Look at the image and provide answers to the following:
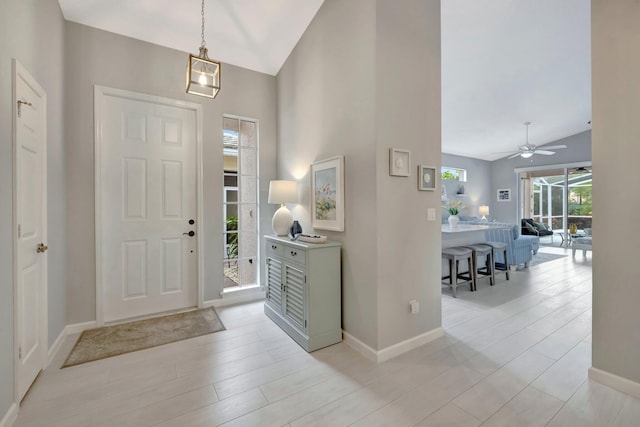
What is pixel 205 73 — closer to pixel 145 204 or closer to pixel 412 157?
pixel 145 204

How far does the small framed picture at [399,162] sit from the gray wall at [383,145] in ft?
0.14

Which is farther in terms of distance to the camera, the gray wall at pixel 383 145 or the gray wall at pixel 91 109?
the gray wall at pixel 91 109

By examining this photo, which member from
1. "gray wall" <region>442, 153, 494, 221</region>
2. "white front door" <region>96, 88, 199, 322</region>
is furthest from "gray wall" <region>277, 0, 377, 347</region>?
"gray wall" <region>442, 153, 494, 221</region>

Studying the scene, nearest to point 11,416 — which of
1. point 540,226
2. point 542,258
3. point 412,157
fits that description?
point 412,157

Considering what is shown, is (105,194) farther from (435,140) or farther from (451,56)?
(451,56)

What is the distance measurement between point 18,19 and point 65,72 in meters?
1.06

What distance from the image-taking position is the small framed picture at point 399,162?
91.7 inches

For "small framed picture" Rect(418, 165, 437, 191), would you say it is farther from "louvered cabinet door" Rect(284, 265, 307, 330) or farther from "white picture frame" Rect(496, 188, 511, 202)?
"white picture frame" Rect(496, 188, 511, 202)

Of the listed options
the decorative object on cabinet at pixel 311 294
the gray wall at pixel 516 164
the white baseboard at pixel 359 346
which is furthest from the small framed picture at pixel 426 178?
the gray wall at pixel 516 164

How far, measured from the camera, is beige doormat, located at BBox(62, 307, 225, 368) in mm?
2434

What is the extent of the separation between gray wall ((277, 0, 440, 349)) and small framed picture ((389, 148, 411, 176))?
0.14ft

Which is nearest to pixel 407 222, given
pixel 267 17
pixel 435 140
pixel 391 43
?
pixel 435 140

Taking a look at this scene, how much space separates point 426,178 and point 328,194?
3.02 feet

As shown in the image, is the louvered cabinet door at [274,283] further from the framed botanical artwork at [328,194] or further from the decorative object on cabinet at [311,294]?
the framed botanical artwork at [328,194]
